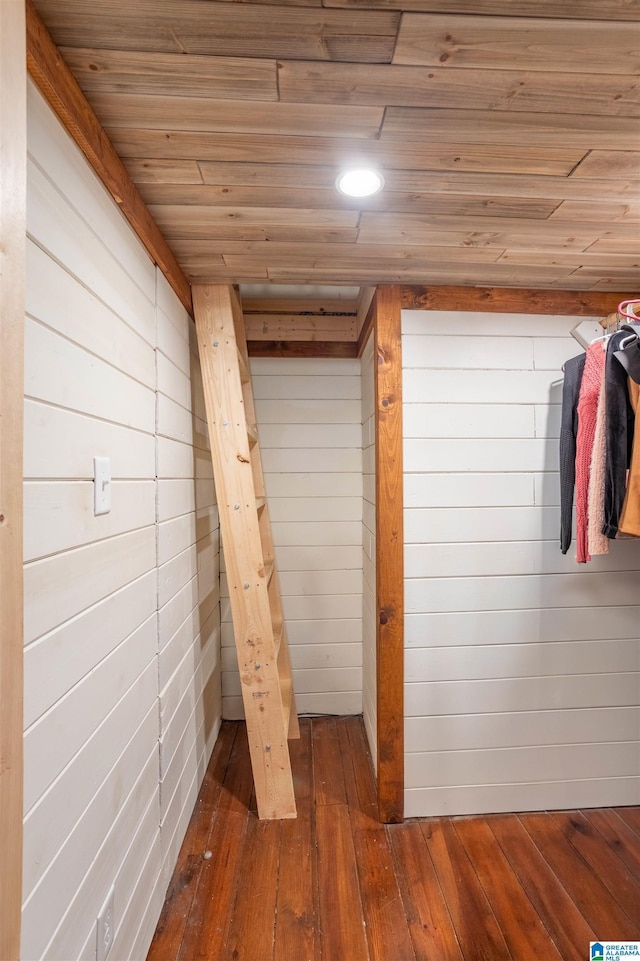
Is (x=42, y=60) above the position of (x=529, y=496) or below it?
above

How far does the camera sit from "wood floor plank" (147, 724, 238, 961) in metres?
1.38

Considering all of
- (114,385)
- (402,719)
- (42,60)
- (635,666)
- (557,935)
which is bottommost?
(557,935)

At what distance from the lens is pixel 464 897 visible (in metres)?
1.54

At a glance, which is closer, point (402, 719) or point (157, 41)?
point (157, 41)

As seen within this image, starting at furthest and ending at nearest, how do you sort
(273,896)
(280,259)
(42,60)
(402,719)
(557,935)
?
(402,719), (280,259), (273,896), (557,935), (42,60)

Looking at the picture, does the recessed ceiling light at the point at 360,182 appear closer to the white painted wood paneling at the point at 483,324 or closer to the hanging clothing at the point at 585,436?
the white painted wood paneling at the point at 483,324

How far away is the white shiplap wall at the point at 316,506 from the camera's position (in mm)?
2619

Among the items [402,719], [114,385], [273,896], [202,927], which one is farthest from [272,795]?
[114,385]

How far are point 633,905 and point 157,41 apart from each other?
2.78 m

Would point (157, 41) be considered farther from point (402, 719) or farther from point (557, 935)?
point (557, 935)

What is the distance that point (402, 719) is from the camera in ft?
6.15

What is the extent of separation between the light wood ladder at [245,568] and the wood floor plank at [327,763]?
0.68 feet

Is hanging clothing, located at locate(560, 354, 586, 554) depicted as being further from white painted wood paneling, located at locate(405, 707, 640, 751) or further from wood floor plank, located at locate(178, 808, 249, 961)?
wood floor plank, located at locate(178, 808, 249, 961)

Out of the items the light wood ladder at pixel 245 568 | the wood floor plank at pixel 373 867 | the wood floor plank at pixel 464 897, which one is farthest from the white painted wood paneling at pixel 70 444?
the wood floor plank at pixel 464 897
